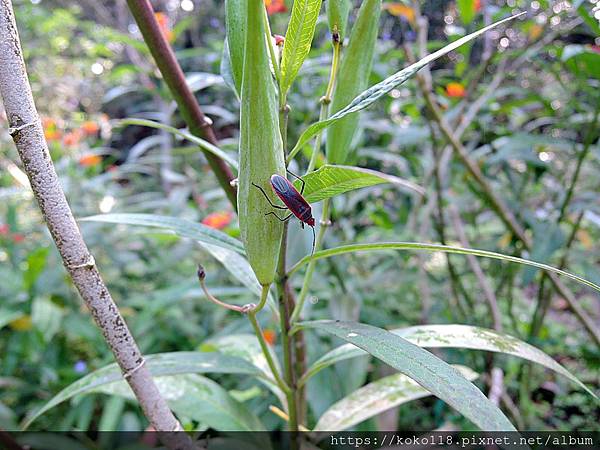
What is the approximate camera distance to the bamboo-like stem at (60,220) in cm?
28

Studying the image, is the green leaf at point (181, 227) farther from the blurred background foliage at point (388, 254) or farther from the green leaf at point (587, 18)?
the green leaf at point (587, 18)

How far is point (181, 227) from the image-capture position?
1.42ft

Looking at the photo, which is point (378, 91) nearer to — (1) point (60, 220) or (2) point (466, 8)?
(1) point (60, 220)

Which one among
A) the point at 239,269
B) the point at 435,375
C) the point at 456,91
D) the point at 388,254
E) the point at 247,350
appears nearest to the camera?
the point at 435,375

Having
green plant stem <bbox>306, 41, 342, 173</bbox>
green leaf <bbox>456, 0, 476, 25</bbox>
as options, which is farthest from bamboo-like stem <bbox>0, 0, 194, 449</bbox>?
green leaf <bbox>456, 0, 476, 25</bbox>

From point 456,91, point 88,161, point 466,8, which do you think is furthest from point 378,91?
point 88,161

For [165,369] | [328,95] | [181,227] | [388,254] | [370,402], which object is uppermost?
[328,95]

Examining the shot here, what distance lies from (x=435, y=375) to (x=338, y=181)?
14 centimetres

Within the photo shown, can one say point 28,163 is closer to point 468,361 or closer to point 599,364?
point 468,361

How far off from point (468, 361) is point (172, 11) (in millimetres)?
3289

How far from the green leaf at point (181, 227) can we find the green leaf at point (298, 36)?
0.15 meters

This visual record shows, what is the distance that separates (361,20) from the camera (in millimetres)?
375

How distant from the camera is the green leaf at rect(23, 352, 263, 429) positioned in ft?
1.40

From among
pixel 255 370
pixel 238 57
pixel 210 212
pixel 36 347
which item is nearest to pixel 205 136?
pixel 238 57
